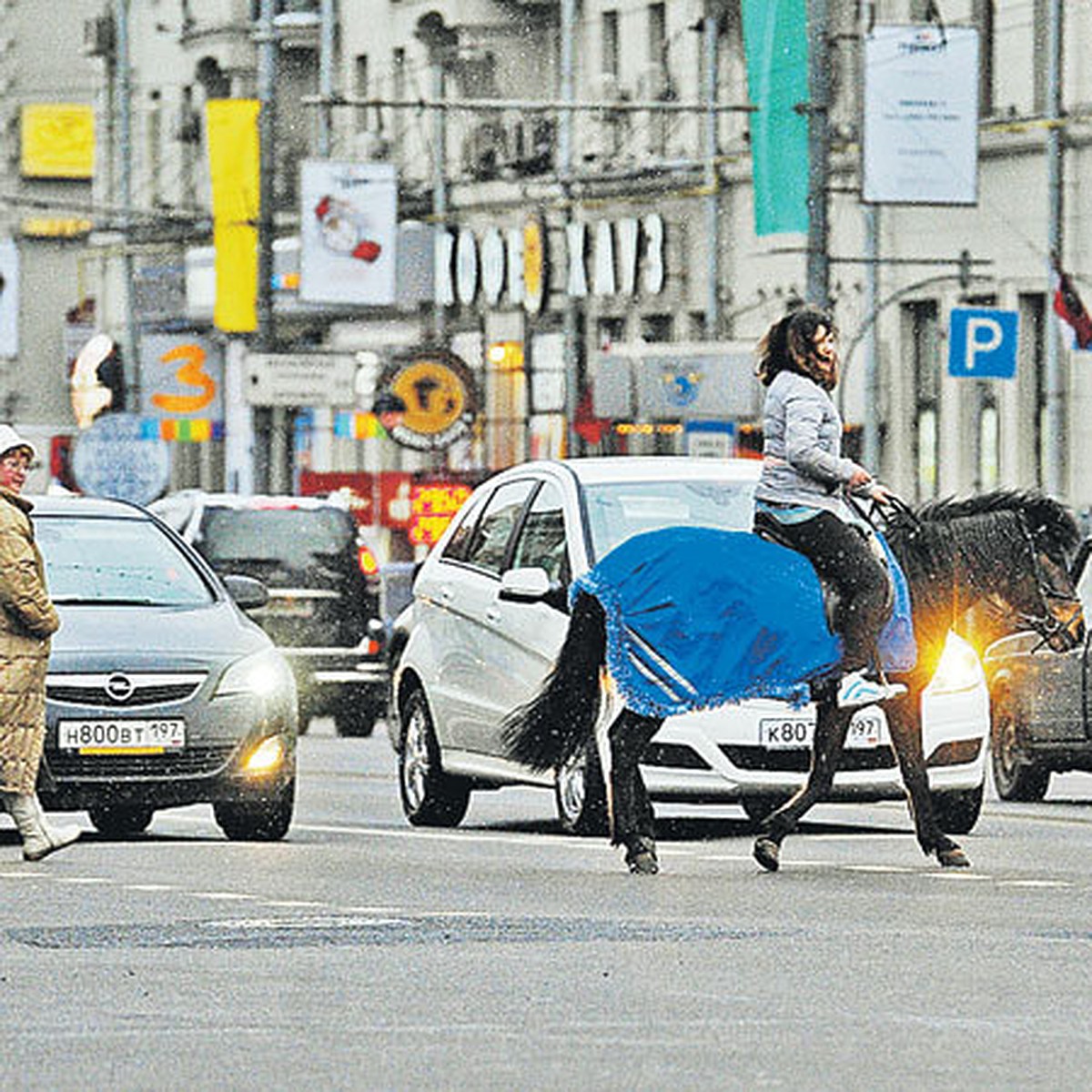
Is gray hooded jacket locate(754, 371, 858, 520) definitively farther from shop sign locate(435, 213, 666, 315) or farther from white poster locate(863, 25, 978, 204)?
shop sign locate(435, 213, 666, 315)

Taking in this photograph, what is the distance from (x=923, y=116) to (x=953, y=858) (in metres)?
26.1

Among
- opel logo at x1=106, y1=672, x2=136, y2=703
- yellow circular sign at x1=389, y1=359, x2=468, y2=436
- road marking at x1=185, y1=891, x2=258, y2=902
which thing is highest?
opel logo at x1=106, y1=672, x2=136, y2=703

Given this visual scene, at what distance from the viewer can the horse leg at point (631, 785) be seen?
53.1ft

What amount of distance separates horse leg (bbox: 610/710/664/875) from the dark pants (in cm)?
82

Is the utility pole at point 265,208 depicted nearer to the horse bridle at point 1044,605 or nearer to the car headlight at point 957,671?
the car headlight at point 957,671

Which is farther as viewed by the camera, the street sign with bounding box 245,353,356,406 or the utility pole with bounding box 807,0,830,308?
the street sign with bounding box 245,353,356,406

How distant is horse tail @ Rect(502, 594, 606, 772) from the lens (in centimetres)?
1648

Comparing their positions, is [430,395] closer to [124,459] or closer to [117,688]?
[124,459]

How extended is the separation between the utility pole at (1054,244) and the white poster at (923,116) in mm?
6018

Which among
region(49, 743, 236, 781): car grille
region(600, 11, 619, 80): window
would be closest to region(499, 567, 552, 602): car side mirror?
region(49, 743, 236, 781): car grille

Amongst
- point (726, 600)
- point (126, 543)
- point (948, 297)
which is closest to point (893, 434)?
point (948, 297)

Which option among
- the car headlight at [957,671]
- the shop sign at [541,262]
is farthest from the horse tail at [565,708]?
the shop sign at [541,262]

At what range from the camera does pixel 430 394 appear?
181 feet

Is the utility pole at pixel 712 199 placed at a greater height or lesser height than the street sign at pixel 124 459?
greater
